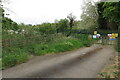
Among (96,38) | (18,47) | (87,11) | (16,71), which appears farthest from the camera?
(87,11)

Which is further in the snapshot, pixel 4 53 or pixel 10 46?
Result: pixel 10 46

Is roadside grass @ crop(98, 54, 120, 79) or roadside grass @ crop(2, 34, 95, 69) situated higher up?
roadside grass @ crop(2, 34, 95, 69)

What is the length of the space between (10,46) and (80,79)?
3.84 metres

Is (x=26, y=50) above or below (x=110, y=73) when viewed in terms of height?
above

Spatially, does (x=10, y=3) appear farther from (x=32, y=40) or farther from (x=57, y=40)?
(x=57, y=40)

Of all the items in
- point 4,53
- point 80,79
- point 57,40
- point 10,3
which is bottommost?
point 80,79

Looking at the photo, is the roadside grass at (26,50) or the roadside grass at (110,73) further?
the roadside grass at (26,50)

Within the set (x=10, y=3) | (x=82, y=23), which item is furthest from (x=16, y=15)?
(x=82, y=23)

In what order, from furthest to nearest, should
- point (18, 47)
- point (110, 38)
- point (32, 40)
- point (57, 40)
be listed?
point (110, 38), point (57, 40), point (32, 40), point (18, 47)

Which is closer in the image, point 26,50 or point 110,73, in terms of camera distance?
point 110,73

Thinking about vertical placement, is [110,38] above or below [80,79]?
above

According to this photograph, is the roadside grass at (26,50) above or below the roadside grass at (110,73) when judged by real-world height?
above

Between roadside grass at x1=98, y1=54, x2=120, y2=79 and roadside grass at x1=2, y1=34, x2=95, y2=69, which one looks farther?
roadside grass at x1=2, y1=34, x2=95, y2=69

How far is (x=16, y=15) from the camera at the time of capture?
679 centimetres
